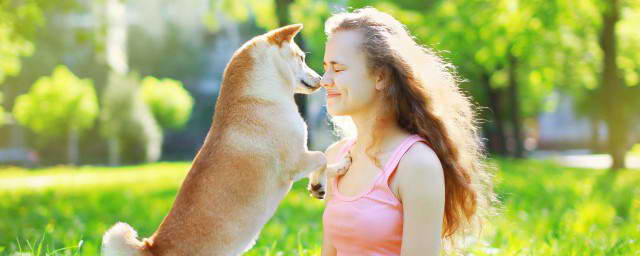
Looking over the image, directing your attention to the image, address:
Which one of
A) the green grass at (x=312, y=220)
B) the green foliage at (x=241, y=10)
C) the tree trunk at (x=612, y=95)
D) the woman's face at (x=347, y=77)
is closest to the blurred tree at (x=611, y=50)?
the tree trunk at (x=612, y=95)

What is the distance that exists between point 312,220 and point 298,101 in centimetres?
313

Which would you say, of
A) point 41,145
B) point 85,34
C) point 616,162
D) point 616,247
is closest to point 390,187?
point 616,247

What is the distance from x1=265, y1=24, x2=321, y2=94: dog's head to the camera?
9.69 feet

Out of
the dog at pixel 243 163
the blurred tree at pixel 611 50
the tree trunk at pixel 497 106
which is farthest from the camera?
the tree trunk at pixel 497 106

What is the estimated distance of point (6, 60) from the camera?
15.2 meters

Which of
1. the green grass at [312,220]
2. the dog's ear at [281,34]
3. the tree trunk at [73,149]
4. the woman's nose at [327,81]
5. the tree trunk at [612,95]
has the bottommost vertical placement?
the tree trunk at [73,149]

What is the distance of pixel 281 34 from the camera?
3.01 m

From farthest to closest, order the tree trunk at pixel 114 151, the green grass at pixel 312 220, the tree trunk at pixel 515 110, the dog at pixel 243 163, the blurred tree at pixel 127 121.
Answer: the tree trunk at pixel 114 151 < the blurred tree at pixel 127 121 < the tree trunk at pixel 515 110 < the green grass at pixel 312 220 < the dog at pixel 243 163

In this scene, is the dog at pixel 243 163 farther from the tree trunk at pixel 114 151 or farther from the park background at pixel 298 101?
the tree trunk at pixel 114 151

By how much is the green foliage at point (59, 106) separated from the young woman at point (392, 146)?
27.9 m

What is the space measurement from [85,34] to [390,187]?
9.38 m

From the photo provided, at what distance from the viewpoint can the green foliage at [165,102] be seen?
33875 mm

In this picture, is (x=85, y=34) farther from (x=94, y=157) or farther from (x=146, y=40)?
(x=146, y=40)

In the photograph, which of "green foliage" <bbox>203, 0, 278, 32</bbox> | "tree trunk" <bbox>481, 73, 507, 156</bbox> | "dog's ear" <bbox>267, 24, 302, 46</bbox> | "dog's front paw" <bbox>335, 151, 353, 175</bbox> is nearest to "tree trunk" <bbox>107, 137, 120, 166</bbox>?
"tree trunk" <bbox>481, 73, 507, 156</bbox>
